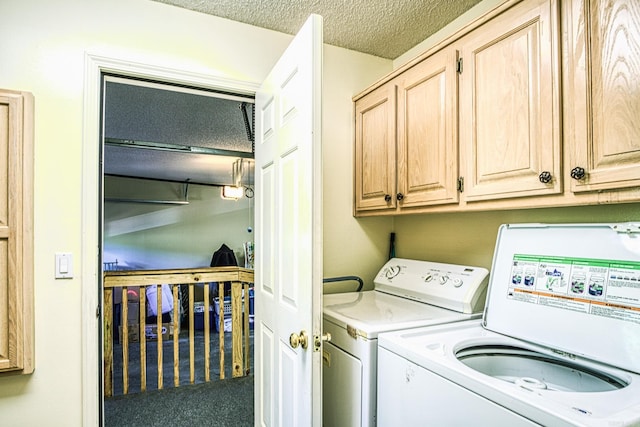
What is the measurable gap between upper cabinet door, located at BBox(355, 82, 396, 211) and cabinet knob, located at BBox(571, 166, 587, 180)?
895 millimetres

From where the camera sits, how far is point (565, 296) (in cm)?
124

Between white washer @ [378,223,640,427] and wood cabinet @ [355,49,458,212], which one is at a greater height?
wood cabinet @ [355,49,458,212]

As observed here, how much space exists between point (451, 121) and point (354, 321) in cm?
96

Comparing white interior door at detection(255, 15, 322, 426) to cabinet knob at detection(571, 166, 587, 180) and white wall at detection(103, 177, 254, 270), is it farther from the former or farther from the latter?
white wall at detection(103, 177, 254, 270)

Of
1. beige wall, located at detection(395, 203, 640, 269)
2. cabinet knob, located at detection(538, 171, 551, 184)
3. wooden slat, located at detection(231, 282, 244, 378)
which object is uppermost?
cabinet knob, located at detection(538, 171, 551, 184)

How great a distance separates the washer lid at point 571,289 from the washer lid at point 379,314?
9.1 inches

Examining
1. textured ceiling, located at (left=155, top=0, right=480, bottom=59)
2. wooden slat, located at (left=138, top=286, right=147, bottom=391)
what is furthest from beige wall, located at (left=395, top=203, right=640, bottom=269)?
wooden slat, located at (left=138, top=286, right=147, bottom=391)

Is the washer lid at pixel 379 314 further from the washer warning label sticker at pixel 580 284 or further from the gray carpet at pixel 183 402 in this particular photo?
the gray carpet at pixel 183 402

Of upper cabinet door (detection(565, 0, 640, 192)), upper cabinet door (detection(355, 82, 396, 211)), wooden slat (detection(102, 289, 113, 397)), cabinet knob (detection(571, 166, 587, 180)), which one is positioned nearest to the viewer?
upper cabinet door (detection(565, 0, 640, 192))

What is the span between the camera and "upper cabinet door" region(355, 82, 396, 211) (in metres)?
1.92

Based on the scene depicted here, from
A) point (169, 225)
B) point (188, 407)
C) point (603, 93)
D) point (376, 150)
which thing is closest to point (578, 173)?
point (603, 93)

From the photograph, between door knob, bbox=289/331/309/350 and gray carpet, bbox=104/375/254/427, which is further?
gray carpet, bbox=104/375/254/427

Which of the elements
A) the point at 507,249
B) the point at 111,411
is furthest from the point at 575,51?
the point at 111,411

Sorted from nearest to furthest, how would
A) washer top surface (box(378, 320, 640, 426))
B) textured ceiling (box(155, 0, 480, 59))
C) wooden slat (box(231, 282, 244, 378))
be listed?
washer top surface (box(378, 320, 640, 426)) < textured ceiling (box(155, 0, 480, 59)) < wooden slat (box(231, 282, 244, 378))
